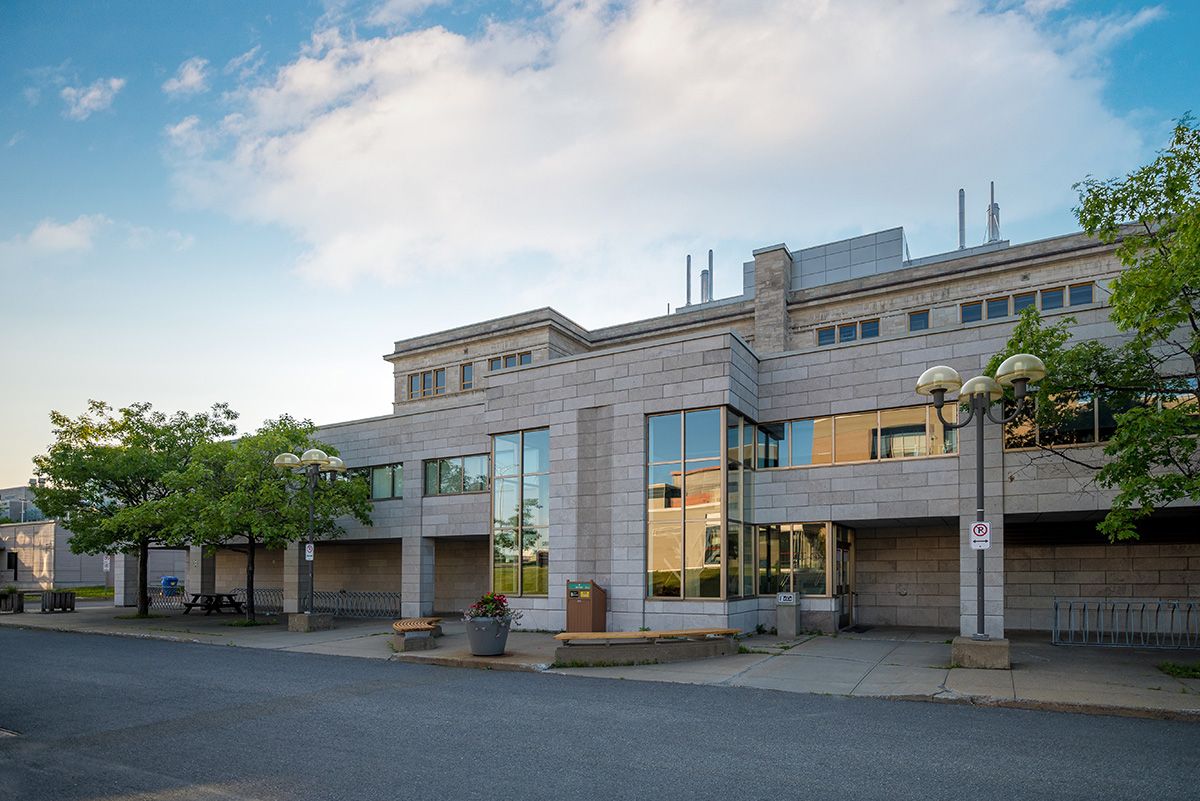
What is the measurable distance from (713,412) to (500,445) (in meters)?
6.73

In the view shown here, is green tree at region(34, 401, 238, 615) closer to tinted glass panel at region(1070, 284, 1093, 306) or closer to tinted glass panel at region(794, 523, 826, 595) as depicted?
tinted glass panel at region(794, 523, 826, 595)

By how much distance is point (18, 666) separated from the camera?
54.3ft

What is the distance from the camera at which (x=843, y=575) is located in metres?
21.8

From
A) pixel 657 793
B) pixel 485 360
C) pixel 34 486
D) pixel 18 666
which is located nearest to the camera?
pixel 657 793

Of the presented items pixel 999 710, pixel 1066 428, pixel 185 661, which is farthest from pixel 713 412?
pixel 185 661

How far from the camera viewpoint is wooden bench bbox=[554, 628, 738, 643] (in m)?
15.9

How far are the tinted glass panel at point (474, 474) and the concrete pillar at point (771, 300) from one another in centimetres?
1210

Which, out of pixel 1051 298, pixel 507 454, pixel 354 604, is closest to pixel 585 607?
pixel 507 454

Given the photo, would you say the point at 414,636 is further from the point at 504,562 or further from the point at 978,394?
the point at 978,394

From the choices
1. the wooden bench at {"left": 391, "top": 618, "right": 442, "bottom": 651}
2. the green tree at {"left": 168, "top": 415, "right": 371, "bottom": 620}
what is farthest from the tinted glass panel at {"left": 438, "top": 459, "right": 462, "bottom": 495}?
the wooden bench at {"left": 391, "top": 618, "right": 442, "bottom": 651}

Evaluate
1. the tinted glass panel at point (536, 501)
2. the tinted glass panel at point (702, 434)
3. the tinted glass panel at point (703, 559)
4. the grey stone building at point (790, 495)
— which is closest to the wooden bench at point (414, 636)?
the grey stone building at point (790, 495)

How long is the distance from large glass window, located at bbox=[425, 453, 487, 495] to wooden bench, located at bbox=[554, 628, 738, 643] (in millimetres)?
11500

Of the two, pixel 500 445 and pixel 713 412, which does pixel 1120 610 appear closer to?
pixel 713 412

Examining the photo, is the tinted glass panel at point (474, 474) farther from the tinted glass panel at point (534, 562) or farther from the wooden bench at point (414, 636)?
the wooden bench at point (414, 636)
